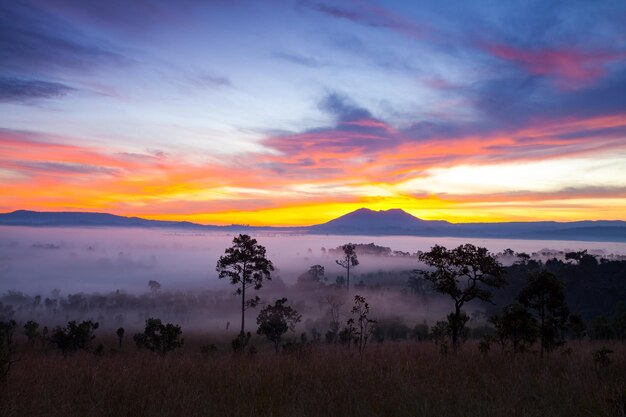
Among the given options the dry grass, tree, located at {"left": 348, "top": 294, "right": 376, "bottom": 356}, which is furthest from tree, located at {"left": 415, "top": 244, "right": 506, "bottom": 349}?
the dry grass

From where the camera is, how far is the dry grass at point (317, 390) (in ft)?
22.2

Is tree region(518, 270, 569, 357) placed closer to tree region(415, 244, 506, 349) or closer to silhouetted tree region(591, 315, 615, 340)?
tree region(415, 244, 506, 349)

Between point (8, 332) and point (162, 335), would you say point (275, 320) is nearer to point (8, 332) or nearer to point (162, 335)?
point (162, 335)

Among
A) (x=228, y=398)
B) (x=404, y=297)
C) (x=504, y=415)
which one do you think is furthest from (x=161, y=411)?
(x=404, y=297)

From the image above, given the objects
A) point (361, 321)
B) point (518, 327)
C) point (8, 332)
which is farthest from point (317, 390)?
point (8, 332)

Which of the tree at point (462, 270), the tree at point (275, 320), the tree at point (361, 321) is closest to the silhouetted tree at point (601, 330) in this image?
the tree at point (361, 321)

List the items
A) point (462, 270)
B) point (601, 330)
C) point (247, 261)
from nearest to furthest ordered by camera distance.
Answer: point (462, 270)
point (247, 261)
point (601, 330)

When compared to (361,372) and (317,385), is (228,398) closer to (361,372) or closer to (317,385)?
(317,385)

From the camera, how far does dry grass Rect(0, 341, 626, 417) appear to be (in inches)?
266

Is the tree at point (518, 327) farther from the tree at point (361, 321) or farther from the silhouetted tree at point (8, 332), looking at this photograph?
the silhouetted tree at point (8, 332)

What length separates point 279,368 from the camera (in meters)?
10.3

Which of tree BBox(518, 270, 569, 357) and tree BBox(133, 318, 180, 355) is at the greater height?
tree BBox(518, 270, 569, 357)

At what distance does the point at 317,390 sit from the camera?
7.66m

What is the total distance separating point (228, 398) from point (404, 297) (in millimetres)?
186783
